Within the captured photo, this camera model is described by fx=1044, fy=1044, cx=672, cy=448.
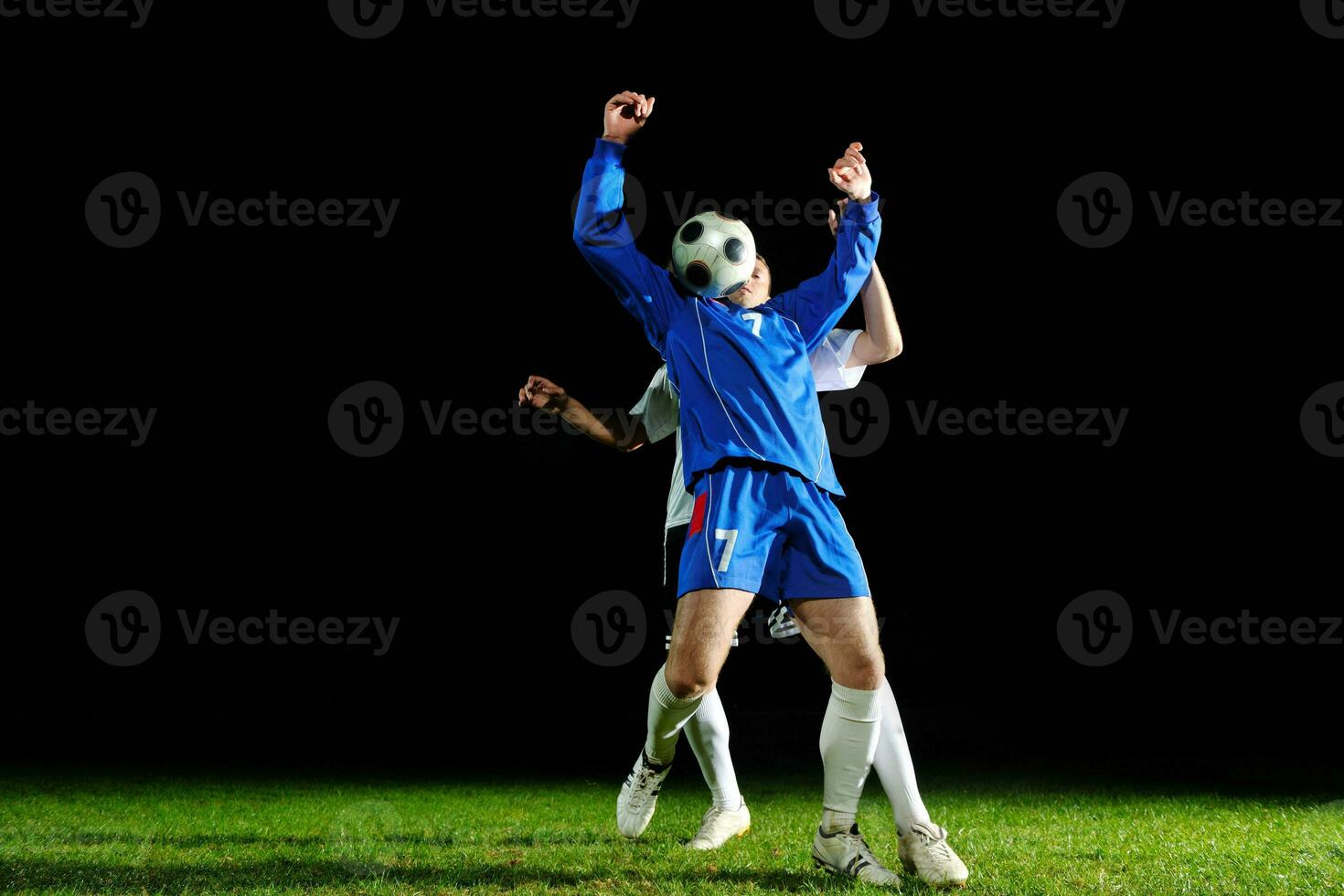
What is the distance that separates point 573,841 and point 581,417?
55.6 inches

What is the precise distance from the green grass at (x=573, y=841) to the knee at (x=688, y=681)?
46 centimetres

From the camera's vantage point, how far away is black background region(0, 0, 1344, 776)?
27.7ft

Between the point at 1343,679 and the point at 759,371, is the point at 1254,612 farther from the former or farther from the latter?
the point at 759,371

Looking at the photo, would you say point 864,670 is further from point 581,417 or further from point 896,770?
point 581,417

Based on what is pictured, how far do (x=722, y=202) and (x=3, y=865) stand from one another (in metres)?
7.06

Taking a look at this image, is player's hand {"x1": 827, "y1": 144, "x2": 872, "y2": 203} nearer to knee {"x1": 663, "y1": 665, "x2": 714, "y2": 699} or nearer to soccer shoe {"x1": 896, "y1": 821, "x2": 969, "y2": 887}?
knee {"x1": 663, "y1": 665, "x2": 714, "y2": 699}

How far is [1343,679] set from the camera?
31.1 feet

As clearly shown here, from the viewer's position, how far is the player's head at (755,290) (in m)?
3.07

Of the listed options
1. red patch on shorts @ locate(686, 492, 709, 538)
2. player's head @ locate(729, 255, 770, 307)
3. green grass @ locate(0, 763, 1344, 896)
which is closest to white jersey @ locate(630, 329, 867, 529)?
player's head @ locate(729, 255, 770, 307)

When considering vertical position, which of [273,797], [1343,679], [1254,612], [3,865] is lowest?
[1343,679]

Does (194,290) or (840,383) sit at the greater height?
(194,290)

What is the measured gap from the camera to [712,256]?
9.57 feet

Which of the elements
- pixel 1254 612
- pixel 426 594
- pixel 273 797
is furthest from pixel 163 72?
pixel 1254 612

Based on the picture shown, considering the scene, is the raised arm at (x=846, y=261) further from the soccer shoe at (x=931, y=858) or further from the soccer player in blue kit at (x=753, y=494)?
the soccer shoe at (x=931, y=858)
